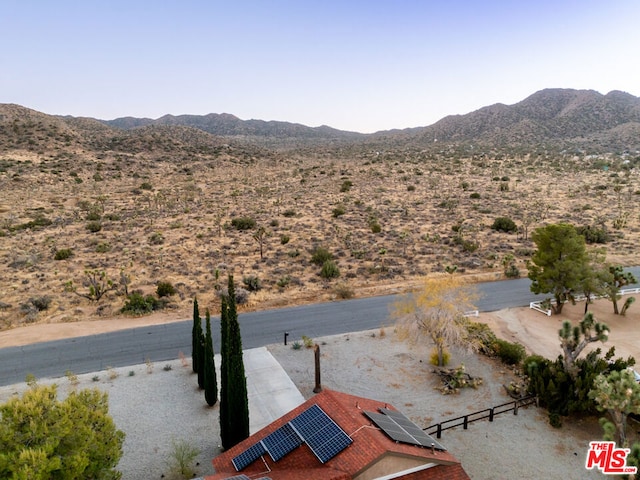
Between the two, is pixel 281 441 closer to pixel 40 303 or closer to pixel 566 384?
pixel 566 384

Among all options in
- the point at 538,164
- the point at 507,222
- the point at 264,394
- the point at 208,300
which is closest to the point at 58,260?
the point at 208,300

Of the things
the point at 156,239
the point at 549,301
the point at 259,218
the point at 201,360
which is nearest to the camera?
the point at 201,360

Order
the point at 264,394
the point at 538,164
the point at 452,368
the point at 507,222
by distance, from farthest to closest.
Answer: the point at 538,164, the point at 507,222, the point at 452,368, the point at 264,394

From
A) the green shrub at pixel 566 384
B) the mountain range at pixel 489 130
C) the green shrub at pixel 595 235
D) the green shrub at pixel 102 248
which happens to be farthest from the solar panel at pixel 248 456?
the mountain range at pixel 489 130

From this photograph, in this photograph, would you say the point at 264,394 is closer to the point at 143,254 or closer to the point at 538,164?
the point at 143,254

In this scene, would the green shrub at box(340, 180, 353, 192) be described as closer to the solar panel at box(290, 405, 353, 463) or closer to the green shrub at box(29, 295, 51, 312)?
the green shrub at box(29, 295, 51, 312)

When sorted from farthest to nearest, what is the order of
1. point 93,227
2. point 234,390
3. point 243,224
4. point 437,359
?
point 243,224 → point 93,227 → point 437,359 → point 234,390

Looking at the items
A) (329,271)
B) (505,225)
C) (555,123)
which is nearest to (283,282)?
(329,271)

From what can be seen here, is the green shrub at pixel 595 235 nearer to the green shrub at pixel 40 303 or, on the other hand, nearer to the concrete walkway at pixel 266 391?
the concrete walkway at pixel 266 391

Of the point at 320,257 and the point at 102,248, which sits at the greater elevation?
the point at 320,257
